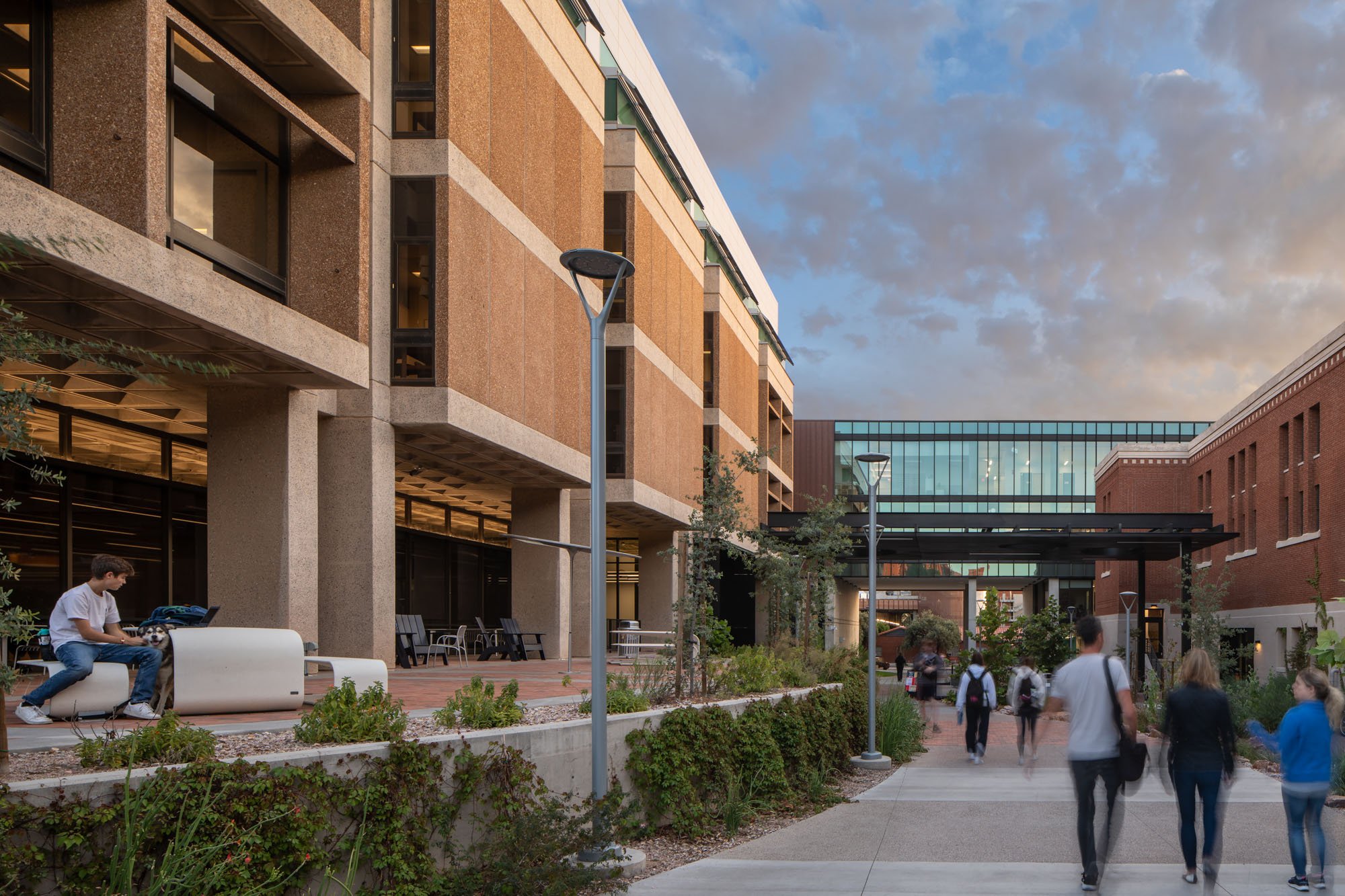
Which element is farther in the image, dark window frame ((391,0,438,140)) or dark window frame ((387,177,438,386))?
dark window frame ((391,0,438,140))

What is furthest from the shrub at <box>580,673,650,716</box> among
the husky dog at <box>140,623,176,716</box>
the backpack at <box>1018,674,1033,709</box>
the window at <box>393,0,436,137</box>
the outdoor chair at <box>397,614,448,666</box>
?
the window at <box>393,0,436,137</box>

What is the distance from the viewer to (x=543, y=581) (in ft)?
→ 92.5

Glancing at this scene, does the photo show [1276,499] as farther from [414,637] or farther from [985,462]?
[985,462]

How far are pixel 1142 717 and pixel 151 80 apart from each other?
19.9 m

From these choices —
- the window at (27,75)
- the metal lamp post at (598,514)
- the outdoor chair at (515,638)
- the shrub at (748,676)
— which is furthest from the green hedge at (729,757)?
the outdoor chair at (515,638)

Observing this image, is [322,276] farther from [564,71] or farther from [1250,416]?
[1250,416]

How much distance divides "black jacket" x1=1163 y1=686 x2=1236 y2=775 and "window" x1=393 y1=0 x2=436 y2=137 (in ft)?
53.1

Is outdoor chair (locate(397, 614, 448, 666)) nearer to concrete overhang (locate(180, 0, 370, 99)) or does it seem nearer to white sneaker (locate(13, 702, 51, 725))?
concrete overhang (locate(180, 0, 370, 99))

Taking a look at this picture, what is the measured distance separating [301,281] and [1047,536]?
31.1 metres

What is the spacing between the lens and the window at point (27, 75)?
1338 centimetres

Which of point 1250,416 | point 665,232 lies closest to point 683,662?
point 665,232

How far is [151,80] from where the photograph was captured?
13.5m

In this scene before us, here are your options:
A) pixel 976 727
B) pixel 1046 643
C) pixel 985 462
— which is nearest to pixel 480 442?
pixel 976 727

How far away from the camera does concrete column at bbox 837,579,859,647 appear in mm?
78562
